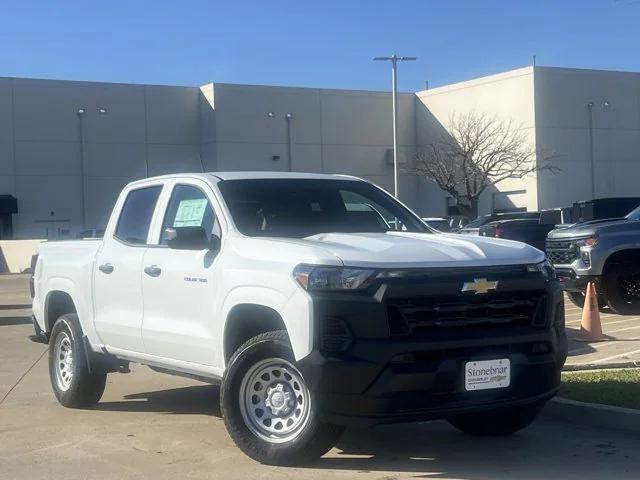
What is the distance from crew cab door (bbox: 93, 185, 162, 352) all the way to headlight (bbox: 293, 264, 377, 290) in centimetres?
211

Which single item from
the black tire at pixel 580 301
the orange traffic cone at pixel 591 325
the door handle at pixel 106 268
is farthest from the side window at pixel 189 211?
the black tire at pixel 580 301

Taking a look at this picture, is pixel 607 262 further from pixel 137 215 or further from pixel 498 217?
pixel 498 217

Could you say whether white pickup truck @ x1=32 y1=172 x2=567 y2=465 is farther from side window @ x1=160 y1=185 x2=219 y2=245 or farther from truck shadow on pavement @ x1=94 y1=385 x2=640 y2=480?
truck shadow on pavement @ x1=94 y1=385 x2=640 y2=480

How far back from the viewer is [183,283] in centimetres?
671

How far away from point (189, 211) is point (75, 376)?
2.04 meters

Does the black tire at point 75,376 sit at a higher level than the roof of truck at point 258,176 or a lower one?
lower

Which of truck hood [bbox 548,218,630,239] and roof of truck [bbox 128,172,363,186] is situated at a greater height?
roof of truck [bbox 128,172,363,186]

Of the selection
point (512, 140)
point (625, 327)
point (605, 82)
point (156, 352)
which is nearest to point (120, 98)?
point (512, 140)

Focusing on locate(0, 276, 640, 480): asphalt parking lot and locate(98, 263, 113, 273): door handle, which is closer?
locate(0, 276, 640, 480): asphalt parking lot

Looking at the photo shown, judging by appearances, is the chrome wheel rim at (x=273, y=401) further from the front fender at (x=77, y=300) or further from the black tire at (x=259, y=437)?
the front fender at (x=77, y=300)

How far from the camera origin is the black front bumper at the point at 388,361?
17.8 ft

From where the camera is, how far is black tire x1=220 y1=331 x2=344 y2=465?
18.9 ft

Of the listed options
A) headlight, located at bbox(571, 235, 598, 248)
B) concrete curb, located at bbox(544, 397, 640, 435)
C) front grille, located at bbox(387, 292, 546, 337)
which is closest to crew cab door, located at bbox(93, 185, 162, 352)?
front grille, located at bbox(387, 292, 546, 337)

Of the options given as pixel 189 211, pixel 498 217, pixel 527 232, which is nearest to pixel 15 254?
pixel 498 217
